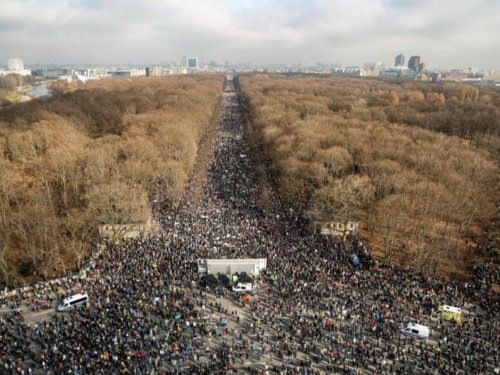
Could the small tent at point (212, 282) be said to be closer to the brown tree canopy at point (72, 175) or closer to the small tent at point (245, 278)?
the small tent at point (245, 278)

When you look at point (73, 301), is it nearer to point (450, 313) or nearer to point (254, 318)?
point (254, 318)

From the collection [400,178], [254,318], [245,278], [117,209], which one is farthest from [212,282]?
[400,178]

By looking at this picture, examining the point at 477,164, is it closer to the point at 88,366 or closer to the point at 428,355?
the point at 428,355

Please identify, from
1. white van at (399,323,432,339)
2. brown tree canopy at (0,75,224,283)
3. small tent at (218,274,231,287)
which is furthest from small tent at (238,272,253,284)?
brown tree canopy at (0,75,224,283)

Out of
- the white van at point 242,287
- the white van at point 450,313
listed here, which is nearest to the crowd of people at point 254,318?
the white van at point 450,313

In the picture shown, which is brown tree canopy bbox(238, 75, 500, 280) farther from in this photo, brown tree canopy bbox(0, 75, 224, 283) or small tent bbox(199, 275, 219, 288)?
brown tree canopy bbox(0, 75, 224, 283)
